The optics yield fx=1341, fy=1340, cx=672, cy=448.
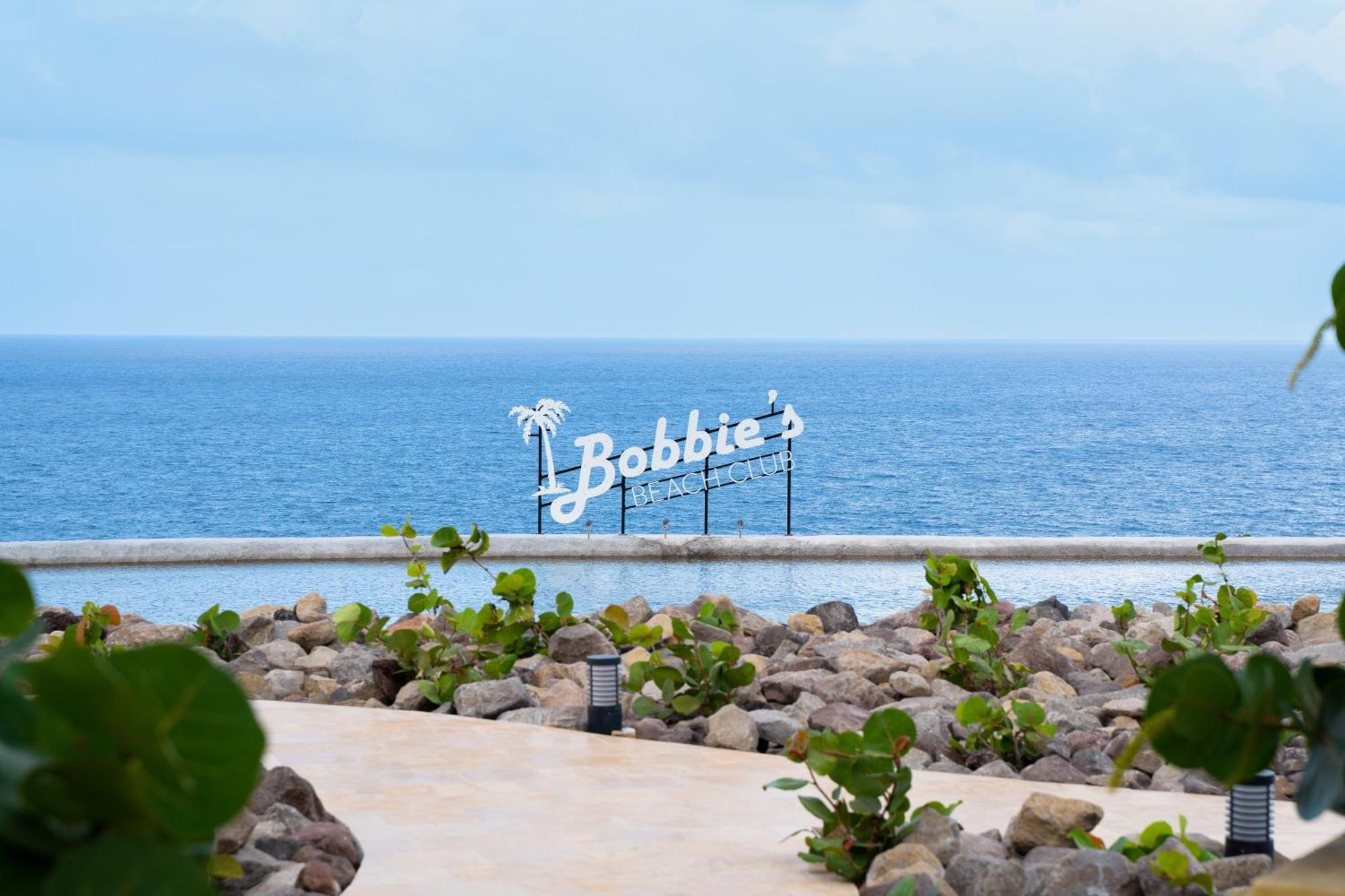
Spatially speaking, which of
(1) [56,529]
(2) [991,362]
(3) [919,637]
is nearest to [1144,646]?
(3) [919,637]

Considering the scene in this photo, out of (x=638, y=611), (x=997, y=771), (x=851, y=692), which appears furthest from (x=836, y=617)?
(x=997, y=771)

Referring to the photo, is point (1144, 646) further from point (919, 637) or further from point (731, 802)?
point (731, 802)

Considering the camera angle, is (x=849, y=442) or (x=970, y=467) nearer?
(x=970, y=467)

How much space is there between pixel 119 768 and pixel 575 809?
4612 mm

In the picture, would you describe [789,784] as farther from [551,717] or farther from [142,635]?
[142,635]

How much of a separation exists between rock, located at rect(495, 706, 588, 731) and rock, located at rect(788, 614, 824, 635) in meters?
2.39

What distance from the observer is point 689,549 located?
13789mm

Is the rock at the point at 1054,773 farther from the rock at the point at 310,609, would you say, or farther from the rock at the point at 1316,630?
the rock at the point at 310,609

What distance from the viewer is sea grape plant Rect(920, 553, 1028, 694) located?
261 inches

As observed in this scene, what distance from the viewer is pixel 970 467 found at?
6169 cm

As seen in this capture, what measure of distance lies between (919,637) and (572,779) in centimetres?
318

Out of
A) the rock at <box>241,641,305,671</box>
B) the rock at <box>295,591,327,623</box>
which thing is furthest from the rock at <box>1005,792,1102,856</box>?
the rock at <box>295,591,327,623</box>

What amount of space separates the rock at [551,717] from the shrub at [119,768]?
585cm

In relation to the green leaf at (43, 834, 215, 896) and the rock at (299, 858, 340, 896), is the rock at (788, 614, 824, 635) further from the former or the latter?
the green leaf at (43, 834, 215, 896)
